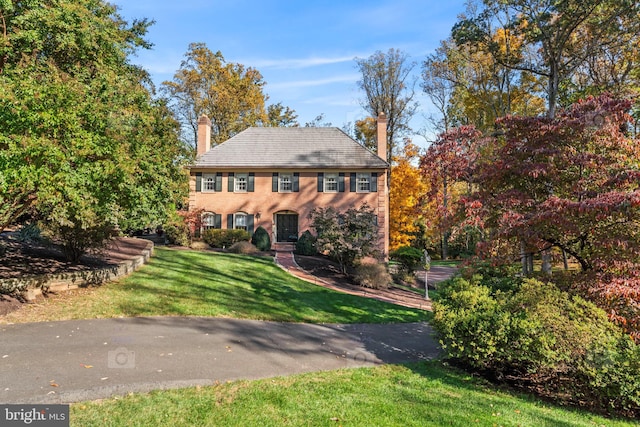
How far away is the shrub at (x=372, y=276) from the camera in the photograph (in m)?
16.3

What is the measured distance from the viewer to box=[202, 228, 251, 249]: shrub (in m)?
23.0

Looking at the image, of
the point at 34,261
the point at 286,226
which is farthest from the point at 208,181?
the point at 34,261

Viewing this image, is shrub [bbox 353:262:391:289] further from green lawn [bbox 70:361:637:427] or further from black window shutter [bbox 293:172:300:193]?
green lawn [bbox 70:361:637:427]

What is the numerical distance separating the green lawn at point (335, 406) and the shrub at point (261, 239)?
1660 cm

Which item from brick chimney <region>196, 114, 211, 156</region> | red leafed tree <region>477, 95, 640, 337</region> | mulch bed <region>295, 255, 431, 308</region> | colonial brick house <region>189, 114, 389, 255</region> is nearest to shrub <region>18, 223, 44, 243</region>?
mulch bed <region>295, 255, 431, 308</region>

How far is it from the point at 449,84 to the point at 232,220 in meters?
20.5

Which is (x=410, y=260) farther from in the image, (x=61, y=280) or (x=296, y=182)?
(x=61, y=280)

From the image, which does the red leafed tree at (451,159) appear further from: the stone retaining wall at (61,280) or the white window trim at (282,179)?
the white window trim at (282,179)

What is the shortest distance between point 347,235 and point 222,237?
9554 millimetres

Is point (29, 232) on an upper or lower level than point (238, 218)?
lower

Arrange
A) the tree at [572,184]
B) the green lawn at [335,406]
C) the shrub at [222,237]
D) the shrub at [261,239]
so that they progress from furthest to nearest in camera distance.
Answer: the shrub at [222,237], the shrub at [261,239], the tree at [572,184], the green lawn at [335,406]

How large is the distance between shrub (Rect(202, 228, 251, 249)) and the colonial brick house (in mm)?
1488

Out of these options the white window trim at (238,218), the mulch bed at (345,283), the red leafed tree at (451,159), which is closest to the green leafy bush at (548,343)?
the red leafed tree at (451,159)

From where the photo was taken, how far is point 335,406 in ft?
15.6
